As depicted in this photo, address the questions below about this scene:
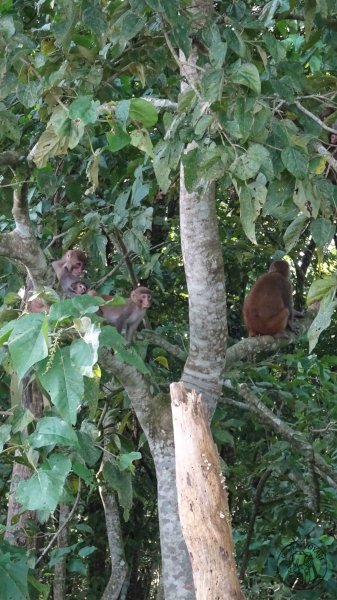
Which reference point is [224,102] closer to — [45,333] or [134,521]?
[45,333]

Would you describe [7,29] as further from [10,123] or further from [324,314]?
[324,314]

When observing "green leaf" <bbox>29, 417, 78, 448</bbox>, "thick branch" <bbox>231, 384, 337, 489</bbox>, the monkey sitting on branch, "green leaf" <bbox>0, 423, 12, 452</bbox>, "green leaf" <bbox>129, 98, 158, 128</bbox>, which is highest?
"green leaf" <bbox>129, 98, 158, 128</bbox>

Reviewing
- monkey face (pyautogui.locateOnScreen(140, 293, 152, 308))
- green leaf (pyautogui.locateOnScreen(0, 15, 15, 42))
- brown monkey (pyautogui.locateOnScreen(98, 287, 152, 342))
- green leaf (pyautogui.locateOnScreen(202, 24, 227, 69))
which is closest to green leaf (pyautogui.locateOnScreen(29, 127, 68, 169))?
green leaf (pyautogui.locateOnScreen(0, 15, 15, 42))

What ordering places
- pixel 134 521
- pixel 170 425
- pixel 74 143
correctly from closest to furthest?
pixel 74 143 → pixel 170 425 → pixel 134 521

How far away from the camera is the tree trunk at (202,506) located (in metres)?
2.54

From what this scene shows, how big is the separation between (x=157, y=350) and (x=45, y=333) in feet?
9.96

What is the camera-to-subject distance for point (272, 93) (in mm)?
3473

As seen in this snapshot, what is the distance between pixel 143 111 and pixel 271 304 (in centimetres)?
344

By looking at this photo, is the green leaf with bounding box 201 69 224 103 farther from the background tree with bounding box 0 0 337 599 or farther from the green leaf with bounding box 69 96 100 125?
the green leaf with bounding box 69 96 100 125

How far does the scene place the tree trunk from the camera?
2.54 metres

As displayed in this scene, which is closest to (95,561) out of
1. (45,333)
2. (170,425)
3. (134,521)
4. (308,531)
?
(134,521)

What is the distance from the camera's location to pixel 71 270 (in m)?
5.08

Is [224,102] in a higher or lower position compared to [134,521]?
higher

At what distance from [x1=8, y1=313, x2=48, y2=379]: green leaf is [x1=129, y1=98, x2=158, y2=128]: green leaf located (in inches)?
38.8
